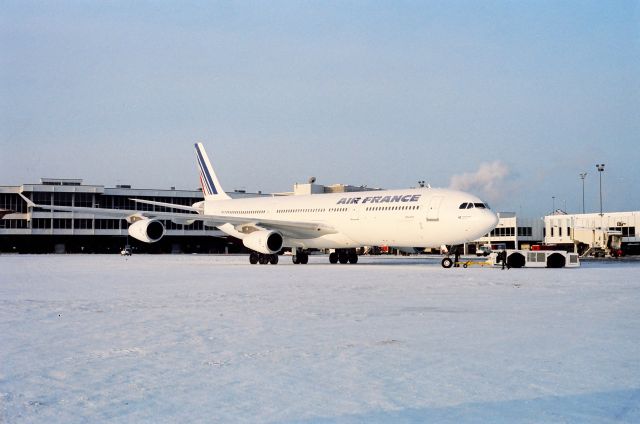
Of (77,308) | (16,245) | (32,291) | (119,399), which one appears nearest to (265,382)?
(119,399)

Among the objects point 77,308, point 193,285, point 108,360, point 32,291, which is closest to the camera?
point 108,360

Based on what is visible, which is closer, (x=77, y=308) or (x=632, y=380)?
(x=632, y=380)

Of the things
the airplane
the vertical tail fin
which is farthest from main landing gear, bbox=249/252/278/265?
the vertical tail fin

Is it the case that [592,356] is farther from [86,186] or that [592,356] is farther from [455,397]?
[86,186]

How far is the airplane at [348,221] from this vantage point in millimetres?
28797

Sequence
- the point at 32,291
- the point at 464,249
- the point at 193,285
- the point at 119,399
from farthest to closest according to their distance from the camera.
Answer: the point at 464,249 → the point at 193,285 → the point at 32,291 → the point at 119,399

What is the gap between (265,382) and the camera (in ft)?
21.5

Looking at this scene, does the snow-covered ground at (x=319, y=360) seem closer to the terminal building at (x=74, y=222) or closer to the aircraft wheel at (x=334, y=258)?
the aircraft wheel at (x=334, y=258)

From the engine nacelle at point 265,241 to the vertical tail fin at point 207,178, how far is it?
14351 mm

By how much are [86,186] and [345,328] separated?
251 feet

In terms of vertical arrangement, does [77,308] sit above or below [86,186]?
below

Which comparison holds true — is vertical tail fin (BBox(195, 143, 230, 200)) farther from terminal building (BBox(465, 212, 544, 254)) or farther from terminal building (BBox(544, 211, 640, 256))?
terminal building (BBox(465, 212, 544, 254))

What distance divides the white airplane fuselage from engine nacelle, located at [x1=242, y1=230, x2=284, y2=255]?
168 cm

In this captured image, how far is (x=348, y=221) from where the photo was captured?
33.1 metres
